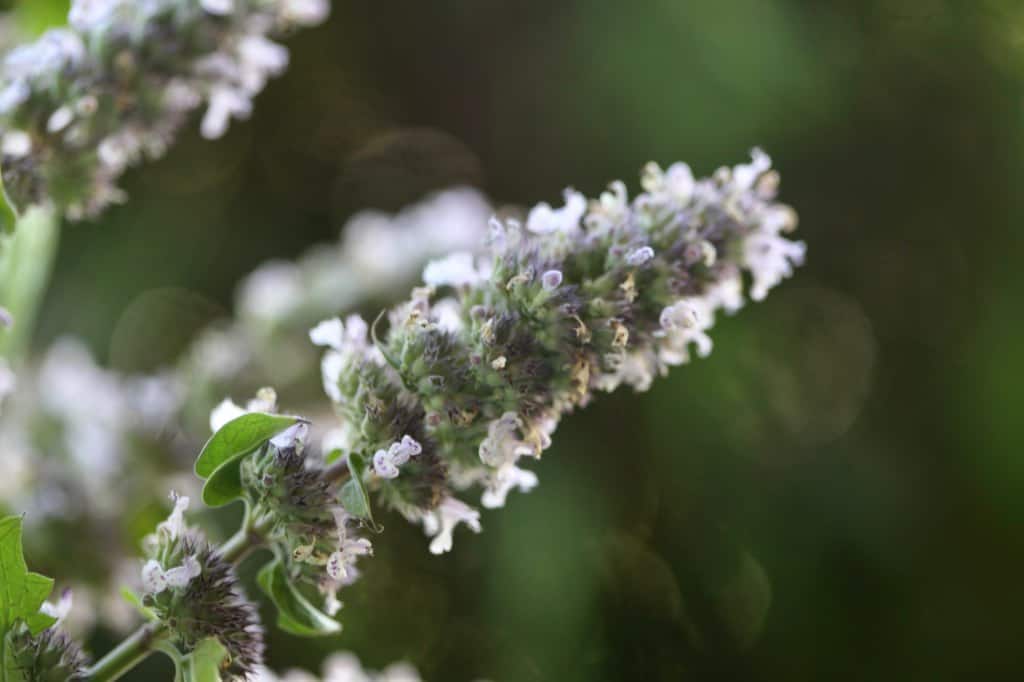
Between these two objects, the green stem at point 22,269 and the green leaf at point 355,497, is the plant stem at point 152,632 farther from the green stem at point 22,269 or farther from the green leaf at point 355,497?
the green stem at point 22,269

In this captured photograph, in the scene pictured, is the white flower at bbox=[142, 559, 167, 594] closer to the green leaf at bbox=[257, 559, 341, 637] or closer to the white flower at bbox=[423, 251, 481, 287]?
the green leaf at bbox=[257, 559, 341, 637]

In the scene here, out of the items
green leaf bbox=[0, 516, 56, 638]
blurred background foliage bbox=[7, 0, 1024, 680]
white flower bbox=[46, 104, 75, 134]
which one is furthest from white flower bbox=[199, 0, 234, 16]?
blurred background foliage bbox=[7, 0, 1024, 680]

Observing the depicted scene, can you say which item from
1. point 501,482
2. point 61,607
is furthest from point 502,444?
point 61,607

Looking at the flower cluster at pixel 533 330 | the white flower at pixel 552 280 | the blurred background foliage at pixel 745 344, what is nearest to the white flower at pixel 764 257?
the flower cluster at pixel 533 330

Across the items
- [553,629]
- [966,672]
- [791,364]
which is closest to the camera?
[553,629]

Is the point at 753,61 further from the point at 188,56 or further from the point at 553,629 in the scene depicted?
the point at 188,56

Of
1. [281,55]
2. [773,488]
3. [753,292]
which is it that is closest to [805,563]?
[773,488]

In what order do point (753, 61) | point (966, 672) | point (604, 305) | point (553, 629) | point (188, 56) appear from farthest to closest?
point (753, 61) < point (966, 672) < point (553, 629) < point (188, 56) < point (604, 305)
